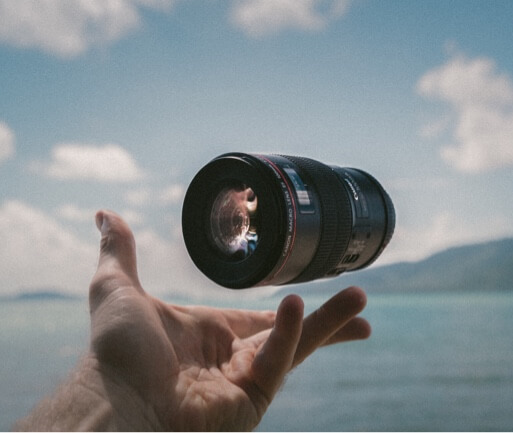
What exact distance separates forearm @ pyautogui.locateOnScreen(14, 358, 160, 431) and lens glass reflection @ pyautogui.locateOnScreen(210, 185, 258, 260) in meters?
0.47

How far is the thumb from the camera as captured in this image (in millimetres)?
1951

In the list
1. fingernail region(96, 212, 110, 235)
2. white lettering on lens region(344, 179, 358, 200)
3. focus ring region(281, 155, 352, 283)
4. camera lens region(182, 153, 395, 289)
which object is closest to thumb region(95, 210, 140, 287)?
fingernail region(96, 212, 110, 235)

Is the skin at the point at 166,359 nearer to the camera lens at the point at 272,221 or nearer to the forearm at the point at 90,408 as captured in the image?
the forearm at the point at 90,408

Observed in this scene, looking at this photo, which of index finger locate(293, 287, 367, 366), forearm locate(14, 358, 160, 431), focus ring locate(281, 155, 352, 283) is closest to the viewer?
forearm locate(14, 358, 160, 431)

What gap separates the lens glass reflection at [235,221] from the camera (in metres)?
1.86

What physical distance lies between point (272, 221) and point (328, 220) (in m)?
0.24

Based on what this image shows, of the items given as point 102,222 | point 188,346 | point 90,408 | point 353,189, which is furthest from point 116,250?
point 353,189

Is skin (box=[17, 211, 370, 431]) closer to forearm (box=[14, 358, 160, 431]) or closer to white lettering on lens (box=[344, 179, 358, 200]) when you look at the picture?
forearm (box=[14, 358, 160, 431])

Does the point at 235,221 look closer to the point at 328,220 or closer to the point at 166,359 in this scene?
the point at 328,220

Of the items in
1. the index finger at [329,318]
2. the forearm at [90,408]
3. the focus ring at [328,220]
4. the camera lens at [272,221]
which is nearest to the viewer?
the forearm at [90,408]

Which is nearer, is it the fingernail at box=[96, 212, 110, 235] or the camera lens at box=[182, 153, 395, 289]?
the camera lens at box=[182, 153, 395, 289]

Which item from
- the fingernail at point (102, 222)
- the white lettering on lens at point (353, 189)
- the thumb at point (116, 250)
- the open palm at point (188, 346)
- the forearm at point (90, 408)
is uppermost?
the white lettering on lens at point (353, 189)

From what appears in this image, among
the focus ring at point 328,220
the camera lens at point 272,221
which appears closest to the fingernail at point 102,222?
the camera lens at point 272,221

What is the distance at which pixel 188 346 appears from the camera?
2018 mm
